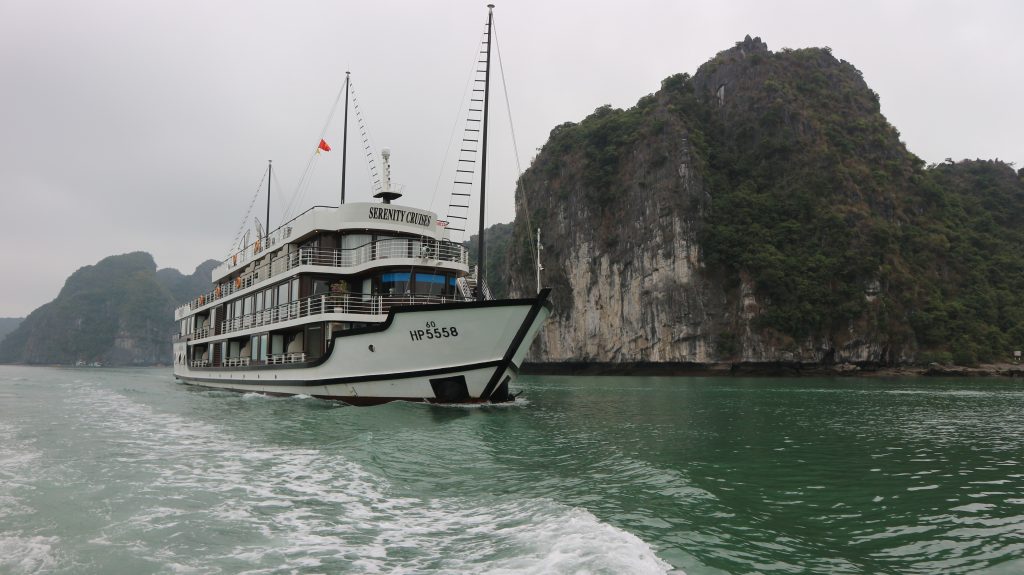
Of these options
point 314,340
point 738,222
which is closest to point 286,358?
point 314,340

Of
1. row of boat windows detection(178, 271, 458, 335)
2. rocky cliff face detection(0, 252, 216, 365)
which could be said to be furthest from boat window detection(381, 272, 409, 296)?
rocky cliff face detection(0, 252, 216, 365)

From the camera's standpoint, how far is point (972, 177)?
93312 mm

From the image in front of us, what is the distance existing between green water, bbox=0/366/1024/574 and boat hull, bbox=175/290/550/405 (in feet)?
9.80

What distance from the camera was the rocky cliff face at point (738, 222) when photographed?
70.9m

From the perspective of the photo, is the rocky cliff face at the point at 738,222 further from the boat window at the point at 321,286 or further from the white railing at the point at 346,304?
the boat window at the point at 321,286

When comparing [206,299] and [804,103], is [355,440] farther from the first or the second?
[804,103]

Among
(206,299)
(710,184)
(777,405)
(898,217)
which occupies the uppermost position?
(710,184)

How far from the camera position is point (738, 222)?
79.9m

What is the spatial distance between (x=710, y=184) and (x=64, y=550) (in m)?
85.1

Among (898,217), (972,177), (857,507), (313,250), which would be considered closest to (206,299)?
(313,250)

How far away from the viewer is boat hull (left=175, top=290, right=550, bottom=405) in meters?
18.3

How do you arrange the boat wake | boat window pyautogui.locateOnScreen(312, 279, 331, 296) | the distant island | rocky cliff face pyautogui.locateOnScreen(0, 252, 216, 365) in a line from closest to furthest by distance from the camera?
the boat wake < boat window pyautogui.locateOnScreen(312, 279, 331, 296) < the distant island < rocky cliff face pyautogui.locateOnScreen(0, 252, 216, 365)

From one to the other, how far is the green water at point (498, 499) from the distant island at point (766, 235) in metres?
58.6

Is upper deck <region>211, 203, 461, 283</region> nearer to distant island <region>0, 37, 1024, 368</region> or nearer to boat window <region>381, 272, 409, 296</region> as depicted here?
boat window <region>381, 272, 409, 296</region>
